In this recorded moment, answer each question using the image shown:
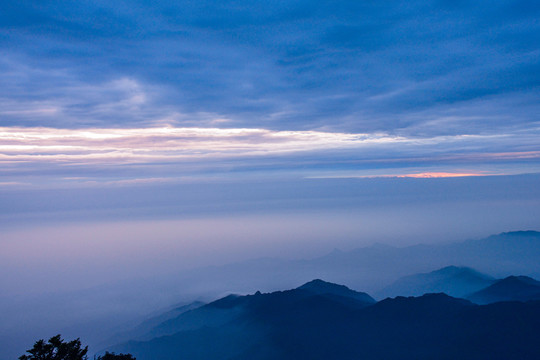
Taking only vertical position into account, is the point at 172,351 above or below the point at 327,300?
below

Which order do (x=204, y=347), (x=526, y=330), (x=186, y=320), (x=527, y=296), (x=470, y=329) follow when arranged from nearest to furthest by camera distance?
(x=526, y=330) < (x=470, y=329) < (x=204, y=347) < (x=527, y=296) < (x=186, y=320)

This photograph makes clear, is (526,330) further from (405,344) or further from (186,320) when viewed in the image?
(186,320)

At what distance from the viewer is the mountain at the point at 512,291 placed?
168 m

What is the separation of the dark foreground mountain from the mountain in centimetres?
4383

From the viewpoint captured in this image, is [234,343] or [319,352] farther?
[234,343]

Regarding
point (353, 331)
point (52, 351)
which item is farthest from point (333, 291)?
point (52, 351)

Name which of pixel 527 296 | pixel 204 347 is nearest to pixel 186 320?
pixel 204 347

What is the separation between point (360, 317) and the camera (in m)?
155

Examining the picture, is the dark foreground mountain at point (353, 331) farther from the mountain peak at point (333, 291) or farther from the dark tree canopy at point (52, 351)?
the dark tree canopy at point (52, 351)

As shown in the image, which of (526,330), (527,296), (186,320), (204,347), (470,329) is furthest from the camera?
(186,320)

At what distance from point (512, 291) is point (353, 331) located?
96.2 metres

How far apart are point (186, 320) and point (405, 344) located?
117 meters

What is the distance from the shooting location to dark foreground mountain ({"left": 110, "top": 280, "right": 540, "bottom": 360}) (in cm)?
12525

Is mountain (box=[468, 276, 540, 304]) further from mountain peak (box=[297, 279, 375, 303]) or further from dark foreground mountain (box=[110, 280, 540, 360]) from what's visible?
mountain peak (box=[297, 279, 375, 303])
